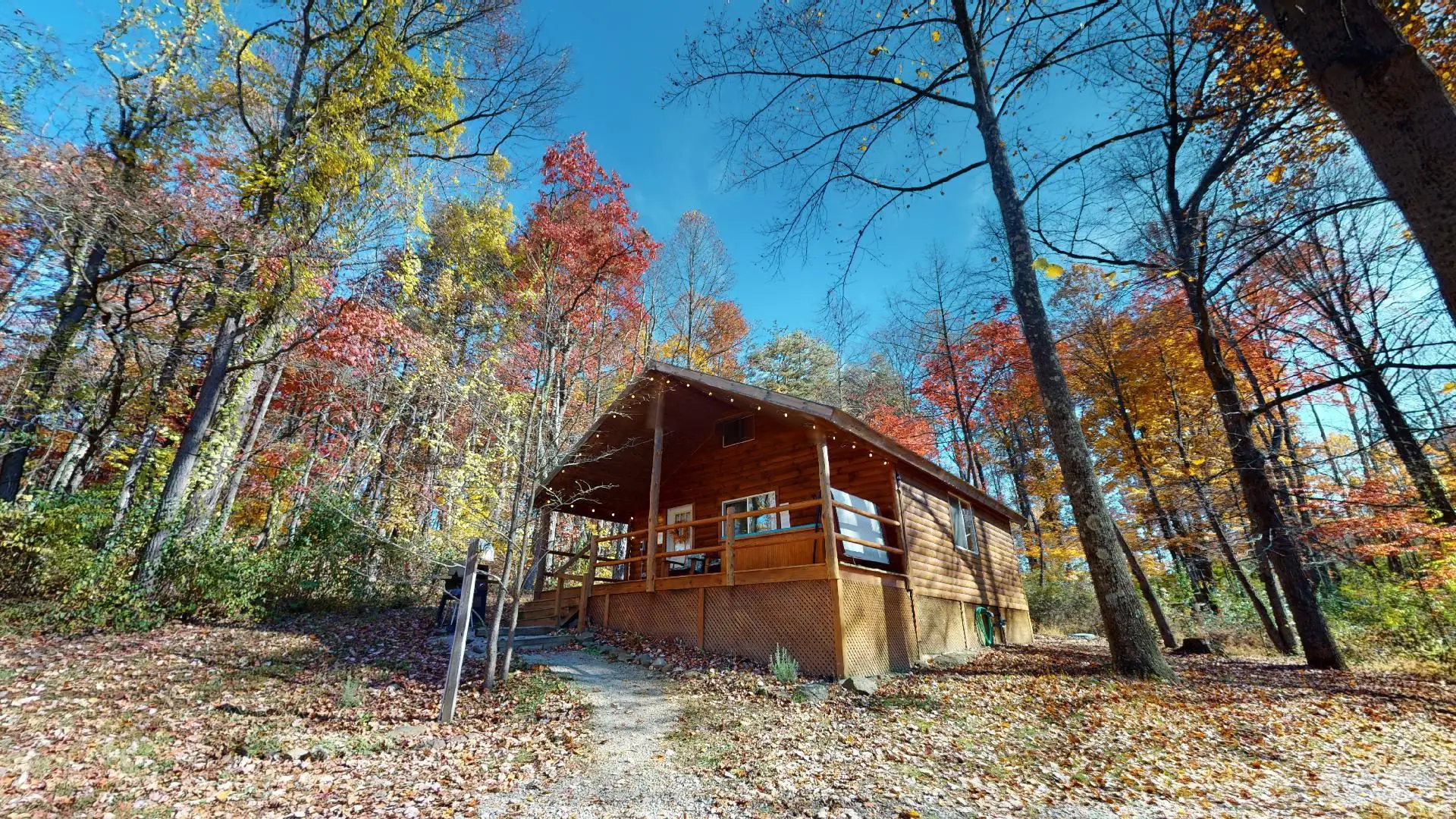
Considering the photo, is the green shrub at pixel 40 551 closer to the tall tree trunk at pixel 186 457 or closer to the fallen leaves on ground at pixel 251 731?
the tall tree trunk at pixel 186 457

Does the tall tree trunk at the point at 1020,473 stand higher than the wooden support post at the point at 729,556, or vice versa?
the tall tree trunk at the point at 1020,473

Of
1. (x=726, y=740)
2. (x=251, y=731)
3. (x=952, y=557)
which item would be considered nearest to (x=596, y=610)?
(x=726, y=740)

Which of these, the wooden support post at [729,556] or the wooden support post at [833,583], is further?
the wooden support post at [729,556]

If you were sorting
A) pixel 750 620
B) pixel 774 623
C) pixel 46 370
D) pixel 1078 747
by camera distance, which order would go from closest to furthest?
pixel 1078 747
pixel 774 623
pixel 750 620
pixel 46 370

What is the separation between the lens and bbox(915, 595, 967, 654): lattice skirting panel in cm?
988

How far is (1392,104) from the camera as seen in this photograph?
2277 millimetres

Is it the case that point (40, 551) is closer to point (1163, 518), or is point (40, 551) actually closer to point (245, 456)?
point (245, 456)

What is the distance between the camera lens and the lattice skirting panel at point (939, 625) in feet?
32.4

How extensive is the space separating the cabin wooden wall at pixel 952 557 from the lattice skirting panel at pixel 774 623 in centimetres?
256

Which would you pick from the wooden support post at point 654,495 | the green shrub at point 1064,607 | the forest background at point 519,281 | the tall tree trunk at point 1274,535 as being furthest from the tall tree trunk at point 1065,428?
the green shrub at point 1064,607

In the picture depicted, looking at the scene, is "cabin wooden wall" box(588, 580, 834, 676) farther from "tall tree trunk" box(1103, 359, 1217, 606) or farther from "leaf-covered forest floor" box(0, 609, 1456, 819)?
"tall tree trunk" box(1103, 359, 1217, 606)

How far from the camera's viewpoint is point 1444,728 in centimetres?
589

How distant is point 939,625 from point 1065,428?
4.61 m

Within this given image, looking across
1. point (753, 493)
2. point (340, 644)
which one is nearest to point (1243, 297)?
point (753, 493)
